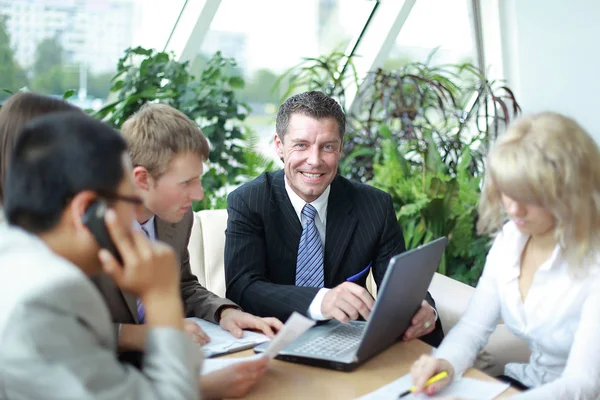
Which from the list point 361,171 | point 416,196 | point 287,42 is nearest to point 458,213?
point 416,196

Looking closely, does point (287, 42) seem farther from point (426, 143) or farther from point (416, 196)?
point (416, 196)

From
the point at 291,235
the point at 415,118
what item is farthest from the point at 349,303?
the point at 415,118

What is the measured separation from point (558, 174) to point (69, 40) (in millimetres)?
3506

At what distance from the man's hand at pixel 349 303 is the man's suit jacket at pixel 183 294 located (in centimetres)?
33

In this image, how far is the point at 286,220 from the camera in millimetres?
2420

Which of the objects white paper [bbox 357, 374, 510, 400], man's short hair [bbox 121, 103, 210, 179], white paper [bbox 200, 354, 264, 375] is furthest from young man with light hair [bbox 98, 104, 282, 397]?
white paper [bbox 357, 374, 510, 400]

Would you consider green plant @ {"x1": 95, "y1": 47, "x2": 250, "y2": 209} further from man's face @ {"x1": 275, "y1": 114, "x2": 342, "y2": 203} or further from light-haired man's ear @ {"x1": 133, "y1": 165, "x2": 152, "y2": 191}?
light-haired man's ear @ {"x1": 133, "y1": 165, "x2": 152, "y2": 191}

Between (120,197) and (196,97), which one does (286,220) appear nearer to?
(120,197)

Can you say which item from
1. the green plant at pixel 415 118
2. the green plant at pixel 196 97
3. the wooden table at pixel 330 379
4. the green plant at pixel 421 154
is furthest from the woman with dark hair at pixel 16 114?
the green plant at pixel 415 118

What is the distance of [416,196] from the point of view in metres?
3.79

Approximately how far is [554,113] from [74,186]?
45.5 inches

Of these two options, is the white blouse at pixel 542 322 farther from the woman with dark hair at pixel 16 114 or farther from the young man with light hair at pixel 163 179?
the woman with dark hair at pixel 16 114

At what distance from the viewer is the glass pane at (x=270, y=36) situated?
184 inches

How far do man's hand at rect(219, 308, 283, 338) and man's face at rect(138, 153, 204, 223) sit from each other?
337 millimetres
